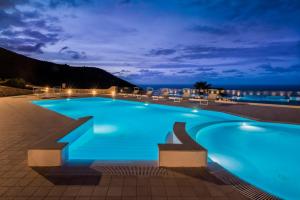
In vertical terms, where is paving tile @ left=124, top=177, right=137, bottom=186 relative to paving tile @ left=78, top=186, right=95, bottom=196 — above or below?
above

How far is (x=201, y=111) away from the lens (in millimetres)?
8391

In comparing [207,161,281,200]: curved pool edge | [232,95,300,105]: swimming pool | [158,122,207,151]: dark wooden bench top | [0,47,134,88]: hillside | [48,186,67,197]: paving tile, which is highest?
[0,47,134,88]: hillside

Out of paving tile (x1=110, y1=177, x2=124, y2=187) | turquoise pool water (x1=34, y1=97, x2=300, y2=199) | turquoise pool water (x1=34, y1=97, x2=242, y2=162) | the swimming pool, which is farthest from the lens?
the swimming pool

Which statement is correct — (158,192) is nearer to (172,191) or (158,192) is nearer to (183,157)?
(172,191)

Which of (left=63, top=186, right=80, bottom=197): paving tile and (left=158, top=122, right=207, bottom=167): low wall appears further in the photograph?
(left=158, top=122, right=207, bottom=167): low wall

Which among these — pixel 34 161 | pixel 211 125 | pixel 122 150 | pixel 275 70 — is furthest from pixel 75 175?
pixel 275 70

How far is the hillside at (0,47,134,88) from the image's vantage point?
37719mm

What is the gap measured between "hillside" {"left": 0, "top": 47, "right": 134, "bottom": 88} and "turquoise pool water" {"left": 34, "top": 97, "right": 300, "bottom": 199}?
3147cm

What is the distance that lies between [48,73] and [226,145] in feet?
142

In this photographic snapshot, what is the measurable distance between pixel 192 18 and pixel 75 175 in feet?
42.5

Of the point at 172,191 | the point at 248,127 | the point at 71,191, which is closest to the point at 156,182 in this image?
the point at 172,191

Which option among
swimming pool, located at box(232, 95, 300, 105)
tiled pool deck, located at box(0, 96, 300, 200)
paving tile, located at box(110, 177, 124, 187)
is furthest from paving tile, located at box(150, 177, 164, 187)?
swimming pool, located at box(232, 95, 300, 105)

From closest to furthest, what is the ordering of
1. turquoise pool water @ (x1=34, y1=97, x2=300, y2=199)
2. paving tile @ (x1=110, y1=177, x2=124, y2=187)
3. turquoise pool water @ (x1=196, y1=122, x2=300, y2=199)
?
paving tile @ (x1=110, y1=177, x2=124, y2=187) → turquoise pool water @ (x1=196, y1=122, x2=300, y2=199) → turquoise pool water @ (x1=34, y1=97, x2=300, y2=199)

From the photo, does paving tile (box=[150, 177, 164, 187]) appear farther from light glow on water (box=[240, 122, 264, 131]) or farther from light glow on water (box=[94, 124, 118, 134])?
light glow on water (box=[240, 122, 264, 131])
